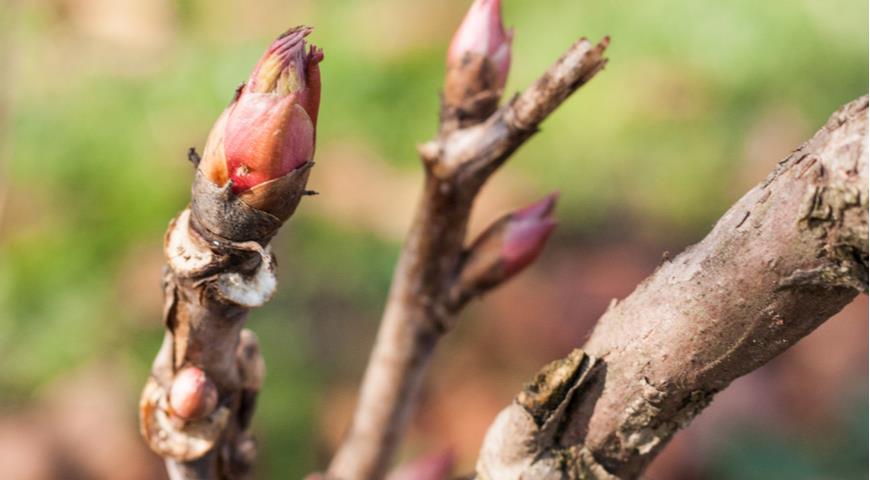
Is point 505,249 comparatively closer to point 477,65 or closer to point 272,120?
point 477,65

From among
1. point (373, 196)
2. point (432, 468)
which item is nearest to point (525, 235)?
point (432, 468)

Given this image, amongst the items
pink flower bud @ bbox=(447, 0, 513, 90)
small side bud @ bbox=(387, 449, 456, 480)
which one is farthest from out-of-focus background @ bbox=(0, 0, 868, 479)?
pink flower bud @ bbox=(447, 0, 513, 90)

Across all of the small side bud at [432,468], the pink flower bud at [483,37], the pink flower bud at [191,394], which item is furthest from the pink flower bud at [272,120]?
the small side bud at [432,468]

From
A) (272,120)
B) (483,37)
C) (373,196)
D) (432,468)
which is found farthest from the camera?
(373,196)

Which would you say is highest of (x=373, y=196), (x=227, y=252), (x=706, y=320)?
(x=373, y=196)

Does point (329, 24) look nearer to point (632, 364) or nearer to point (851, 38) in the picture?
point (851, 38)
